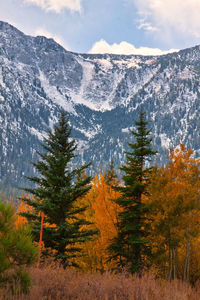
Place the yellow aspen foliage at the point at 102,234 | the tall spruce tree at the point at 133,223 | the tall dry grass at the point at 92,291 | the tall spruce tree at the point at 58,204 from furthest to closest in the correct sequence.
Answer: the yellow aspen foliage at the point at 102,234
the tall spruce tree at the point at 133,223
the tall spruce tree at the point at 58,204
the tall dry grass at the point at 92,291

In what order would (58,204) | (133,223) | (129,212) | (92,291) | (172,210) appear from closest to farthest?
(92,291), (172,210), (58,204), (133,223), (129,212)

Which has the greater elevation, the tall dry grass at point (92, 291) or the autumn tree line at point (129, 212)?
the autumn tree line at point (129, 212)

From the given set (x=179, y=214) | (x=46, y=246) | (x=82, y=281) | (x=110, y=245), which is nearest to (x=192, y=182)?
(x=179, y=214)

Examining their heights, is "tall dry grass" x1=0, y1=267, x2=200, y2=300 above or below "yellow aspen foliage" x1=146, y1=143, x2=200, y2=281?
below

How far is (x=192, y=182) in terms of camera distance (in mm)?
16781

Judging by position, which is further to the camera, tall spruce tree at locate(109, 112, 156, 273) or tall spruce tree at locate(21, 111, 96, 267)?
tall spruce tree at locate(109, 112, 156, 273)

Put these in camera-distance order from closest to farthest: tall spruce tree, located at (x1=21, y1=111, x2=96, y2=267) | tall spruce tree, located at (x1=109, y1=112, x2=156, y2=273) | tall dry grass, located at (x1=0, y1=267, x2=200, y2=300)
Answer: tall dry grass, located at (x1=0, y1=267, x2=200, y2=300) < tall spruce tree, located at (x1=21, y1=111, x2=96, y2=267) < tall spruce tree, located at (x1=109, y1=112, x2=156, y2=273)

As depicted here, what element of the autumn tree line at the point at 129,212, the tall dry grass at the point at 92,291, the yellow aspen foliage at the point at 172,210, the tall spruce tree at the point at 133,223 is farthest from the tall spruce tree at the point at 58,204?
the tall dry grass at the point at 92,291

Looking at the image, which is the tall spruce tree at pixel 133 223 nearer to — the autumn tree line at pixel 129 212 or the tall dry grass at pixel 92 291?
the autumn tree line at pixel 129 212

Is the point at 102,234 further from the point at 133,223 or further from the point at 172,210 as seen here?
the point at 172,210

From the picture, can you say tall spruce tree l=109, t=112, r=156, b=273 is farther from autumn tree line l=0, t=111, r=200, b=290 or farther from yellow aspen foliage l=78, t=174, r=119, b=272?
yellow aspen foliage l=78, t=174, r=119, b=272

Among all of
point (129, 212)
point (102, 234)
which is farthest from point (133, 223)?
point (102, 234)

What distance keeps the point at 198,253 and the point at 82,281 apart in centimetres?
1460

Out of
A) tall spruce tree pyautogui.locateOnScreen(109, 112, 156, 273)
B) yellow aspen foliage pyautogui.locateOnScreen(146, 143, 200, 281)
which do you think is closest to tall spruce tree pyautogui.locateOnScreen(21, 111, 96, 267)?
tall spruce tree pyautogui.locateOnScreen(109, 112, 156, 273)
